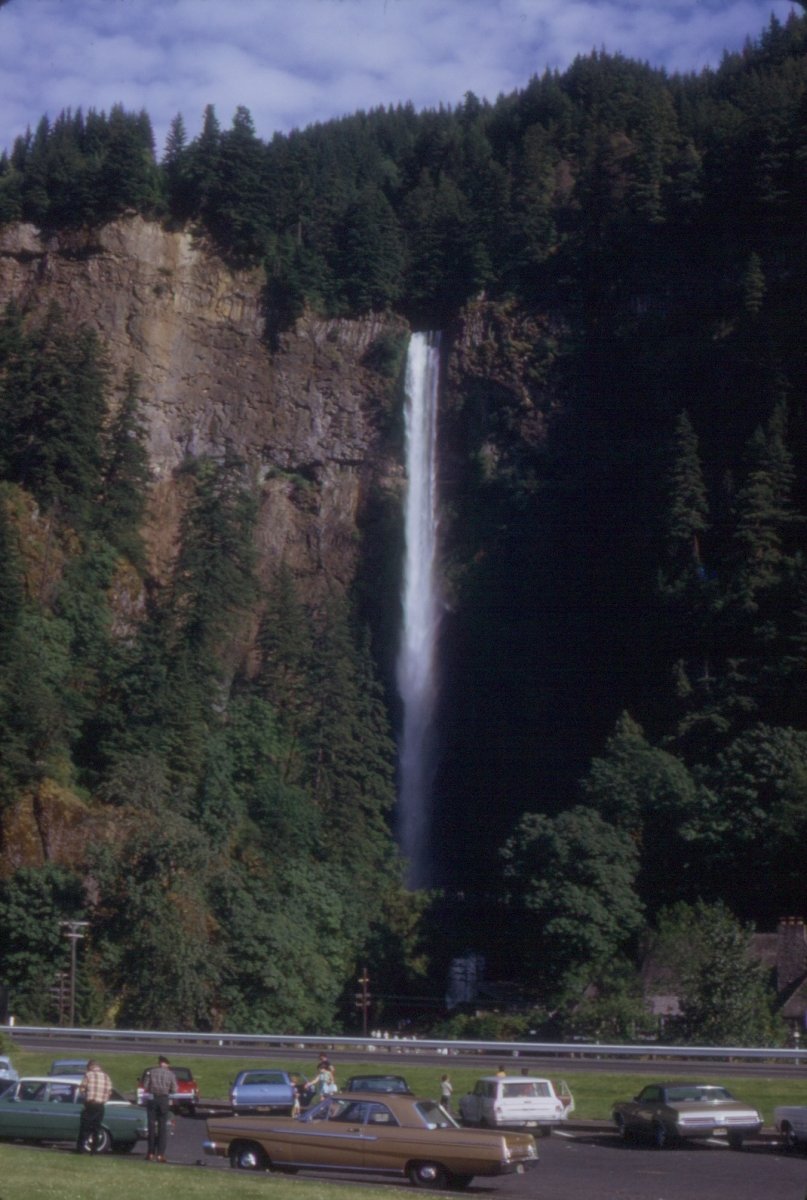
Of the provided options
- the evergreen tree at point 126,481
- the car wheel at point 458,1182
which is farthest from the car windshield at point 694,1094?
the evergreen tree at point 126,481

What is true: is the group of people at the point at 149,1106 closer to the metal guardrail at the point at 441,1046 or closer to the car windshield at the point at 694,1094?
the car windshield at the point at 694,1094

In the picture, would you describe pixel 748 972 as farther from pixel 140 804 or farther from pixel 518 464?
pixel 518 464

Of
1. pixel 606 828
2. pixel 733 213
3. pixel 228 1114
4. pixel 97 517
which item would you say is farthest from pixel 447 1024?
pixel 733 213

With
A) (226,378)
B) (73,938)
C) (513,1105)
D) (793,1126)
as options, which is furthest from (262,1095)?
(226,378)

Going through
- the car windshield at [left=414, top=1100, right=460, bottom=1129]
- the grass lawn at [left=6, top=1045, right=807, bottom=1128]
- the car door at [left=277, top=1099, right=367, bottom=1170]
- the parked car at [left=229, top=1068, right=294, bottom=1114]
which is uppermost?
the car windshield at [left=414, top=1100, right=460, bottom=1129]

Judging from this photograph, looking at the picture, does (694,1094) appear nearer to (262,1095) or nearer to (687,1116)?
(687,1116)

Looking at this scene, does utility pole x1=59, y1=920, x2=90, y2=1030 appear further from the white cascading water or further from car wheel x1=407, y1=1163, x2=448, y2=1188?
car wheel x1=407, y1=1163, x2=448, y2=1188

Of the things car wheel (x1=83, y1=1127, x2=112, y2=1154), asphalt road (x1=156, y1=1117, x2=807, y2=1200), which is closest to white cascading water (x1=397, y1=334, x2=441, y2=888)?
asphalt road (x1=156, y1=1117, x2=807, y2=1200)
